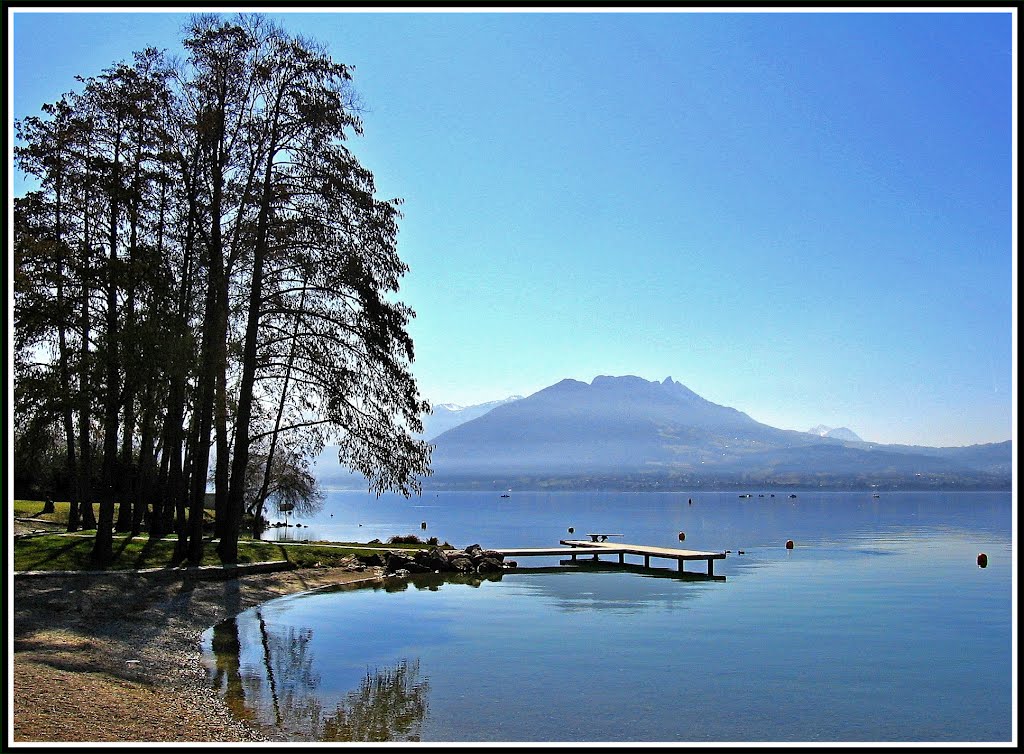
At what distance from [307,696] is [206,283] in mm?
16346

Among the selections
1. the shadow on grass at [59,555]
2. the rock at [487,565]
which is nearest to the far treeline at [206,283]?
the shadow on grass at [59,555]

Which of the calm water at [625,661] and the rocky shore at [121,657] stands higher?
the rocky shore at [121,657]

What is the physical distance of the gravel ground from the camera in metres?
11.3

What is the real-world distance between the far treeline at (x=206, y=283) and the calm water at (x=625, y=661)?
19.2 ft

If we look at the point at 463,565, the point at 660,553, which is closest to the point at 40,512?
the point at 463,565

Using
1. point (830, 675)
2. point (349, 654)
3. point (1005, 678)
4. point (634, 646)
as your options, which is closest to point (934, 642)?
point (1005, 678)

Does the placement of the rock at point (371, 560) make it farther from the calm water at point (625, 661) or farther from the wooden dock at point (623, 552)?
the wooden dock at point (623, 552)

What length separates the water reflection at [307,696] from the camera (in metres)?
12.8

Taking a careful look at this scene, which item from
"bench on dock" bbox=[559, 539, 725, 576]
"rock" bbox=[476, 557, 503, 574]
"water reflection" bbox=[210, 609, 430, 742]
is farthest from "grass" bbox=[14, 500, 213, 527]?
"water reflection" bbox=[210, 609, 430, 742]

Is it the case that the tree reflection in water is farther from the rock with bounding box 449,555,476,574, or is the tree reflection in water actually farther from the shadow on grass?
the rock with bounding box 449,555,476,574

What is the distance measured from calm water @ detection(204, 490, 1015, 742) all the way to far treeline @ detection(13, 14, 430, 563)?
19.2ft

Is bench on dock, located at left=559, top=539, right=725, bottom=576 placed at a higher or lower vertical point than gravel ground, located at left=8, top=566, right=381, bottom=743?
lower

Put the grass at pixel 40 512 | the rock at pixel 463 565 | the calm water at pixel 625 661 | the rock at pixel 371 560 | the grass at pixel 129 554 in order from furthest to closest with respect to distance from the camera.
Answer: the grass at pixel 40 512, the rock at pixel 463 565, the rock at pixel 371 560, the grass at pixel 129 554, the calm water at pixel 625 661

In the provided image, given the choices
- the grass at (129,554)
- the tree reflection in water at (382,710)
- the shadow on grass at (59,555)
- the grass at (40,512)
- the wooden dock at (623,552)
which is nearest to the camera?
the tree reflection in water at (382,710)
